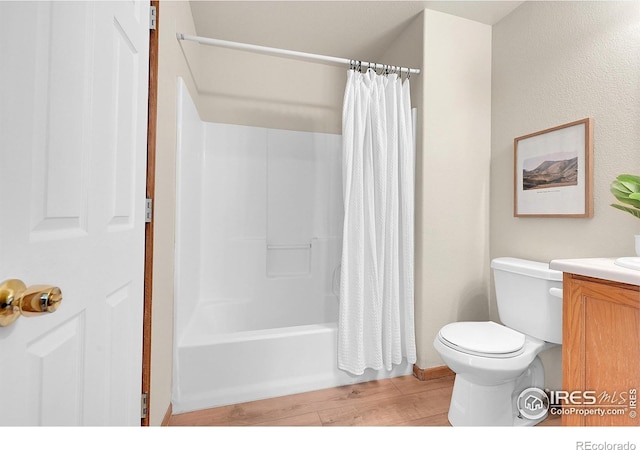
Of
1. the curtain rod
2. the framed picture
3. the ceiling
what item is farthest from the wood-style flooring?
the ceiling

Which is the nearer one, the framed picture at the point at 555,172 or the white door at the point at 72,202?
the white door at the point at 72,202

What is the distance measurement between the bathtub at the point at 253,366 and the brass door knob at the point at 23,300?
3.68 ft

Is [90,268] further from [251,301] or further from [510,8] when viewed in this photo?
[510,8]

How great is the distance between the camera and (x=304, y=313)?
8.14ft

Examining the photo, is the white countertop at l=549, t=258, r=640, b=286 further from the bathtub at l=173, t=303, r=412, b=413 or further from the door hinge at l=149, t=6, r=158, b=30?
the door hinge at l=149, t=6, r=158, b=30

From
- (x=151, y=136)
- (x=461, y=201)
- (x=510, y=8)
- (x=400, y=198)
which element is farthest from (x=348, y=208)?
(x=510, y=8)

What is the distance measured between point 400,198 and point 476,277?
0.81 m

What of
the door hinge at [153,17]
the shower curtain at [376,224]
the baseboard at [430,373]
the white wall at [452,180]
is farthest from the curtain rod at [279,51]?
the baseboard at [430,373]

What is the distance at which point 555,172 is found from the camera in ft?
5.30

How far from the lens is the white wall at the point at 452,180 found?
1894 millimetres

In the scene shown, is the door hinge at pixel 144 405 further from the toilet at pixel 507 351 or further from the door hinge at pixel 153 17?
the door hinge at pixel 153 17

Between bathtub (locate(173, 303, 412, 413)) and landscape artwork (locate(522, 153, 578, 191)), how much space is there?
1504 mm

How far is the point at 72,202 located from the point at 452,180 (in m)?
1.99
